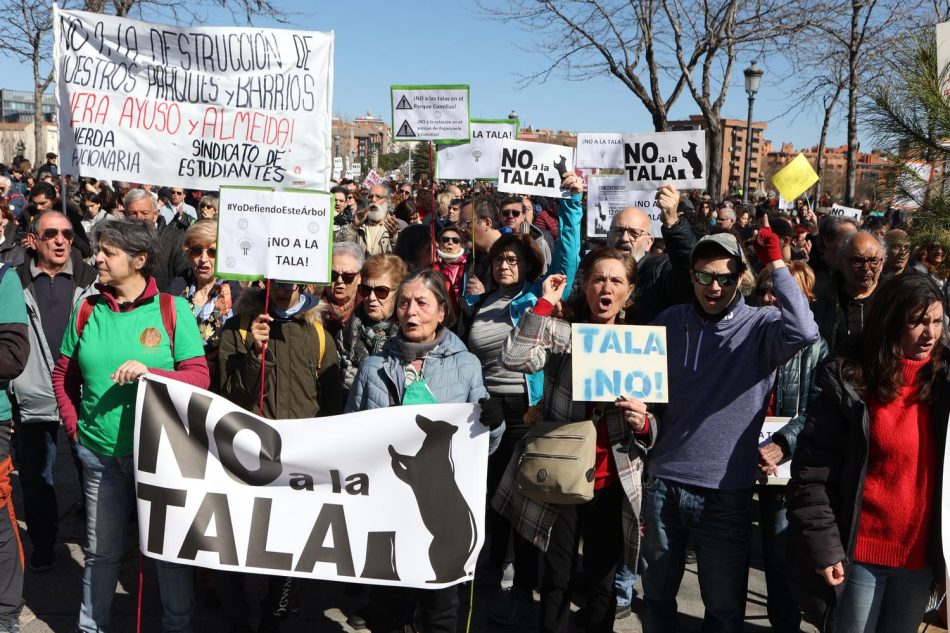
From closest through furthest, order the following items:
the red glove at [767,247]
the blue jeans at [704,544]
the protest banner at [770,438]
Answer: the red glove at [767,247], the blue jeans at [704,544], the protest banner at [770,438]

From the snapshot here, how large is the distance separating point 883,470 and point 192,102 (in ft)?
13.8

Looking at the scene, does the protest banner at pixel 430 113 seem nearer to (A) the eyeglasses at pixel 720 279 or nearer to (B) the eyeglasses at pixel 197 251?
(B) the eyeglasses at pixel 197 251

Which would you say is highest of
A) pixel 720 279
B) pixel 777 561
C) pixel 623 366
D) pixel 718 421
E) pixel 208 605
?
pixel 720 279

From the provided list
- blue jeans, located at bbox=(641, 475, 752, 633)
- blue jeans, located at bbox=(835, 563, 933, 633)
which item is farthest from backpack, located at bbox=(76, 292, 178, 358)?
blue jeans, located at bbox=(835, 563, 933, 633)

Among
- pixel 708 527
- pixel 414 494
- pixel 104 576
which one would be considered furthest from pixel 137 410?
pixel 708 527

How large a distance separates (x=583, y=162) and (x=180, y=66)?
11.4 feet

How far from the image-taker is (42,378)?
15.6 feet

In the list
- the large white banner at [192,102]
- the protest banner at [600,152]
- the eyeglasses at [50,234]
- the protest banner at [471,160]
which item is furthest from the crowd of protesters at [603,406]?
the protest banner at [471,160]

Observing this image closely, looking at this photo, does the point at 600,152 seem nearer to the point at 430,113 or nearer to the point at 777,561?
the point at 430,113

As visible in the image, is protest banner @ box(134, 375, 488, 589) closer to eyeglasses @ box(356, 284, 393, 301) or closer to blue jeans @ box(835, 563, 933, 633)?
eyeglasses @ box(356, 284, 393, 301)

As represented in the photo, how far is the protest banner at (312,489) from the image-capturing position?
3.54m

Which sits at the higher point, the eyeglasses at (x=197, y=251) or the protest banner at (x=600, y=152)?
the protest banner at (x=600, y=152)

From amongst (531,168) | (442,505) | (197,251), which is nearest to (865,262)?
(442,505)

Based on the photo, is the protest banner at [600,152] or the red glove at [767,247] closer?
the red glove at [767,247]
